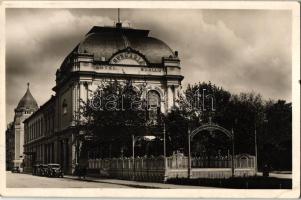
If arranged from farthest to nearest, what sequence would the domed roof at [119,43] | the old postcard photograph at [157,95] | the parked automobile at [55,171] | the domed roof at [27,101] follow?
the parked automobile at [55,171]
the domed roof at [119,43]
the domed roof at [27,101]
the old postcard photograph at [157,95]

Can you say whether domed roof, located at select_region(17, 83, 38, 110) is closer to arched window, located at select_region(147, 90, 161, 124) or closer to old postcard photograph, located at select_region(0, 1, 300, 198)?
old postcard photograph, located at select_region(0, 1, 300, 198)

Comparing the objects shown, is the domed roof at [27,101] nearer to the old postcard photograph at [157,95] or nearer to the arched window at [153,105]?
the old postcard photograph at [157,95]

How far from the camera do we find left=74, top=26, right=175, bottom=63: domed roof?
21.5 metres

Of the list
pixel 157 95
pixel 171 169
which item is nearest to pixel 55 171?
pixel 171 169

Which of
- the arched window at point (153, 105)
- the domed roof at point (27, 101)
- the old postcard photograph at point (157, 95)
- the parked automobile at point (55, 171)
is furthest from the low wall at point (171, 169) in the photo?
the domed roof at point (27, 101)

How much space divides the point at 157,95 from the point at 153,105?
1.21ft

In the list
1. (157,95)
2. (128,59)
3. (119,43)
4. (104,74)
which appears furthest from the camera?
(119,43)

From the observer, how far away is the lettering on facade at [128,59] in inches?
955

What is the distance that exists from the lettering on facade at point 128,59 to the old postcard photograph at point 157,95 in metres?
0.04

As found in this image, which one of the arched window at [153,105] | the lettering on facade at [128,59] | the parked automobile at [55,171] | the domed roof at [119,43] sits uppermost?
the domed roof at [119,43]

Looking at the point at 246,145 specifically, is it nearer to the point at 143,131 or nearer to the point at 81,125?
the point at 143,131

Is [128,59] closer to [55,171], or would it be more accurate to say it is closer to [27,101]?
[27,101]

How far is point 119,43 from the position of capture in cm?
2544

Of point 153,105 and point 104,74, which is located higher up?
point 104,74
